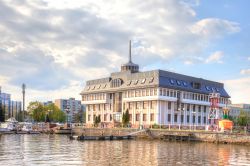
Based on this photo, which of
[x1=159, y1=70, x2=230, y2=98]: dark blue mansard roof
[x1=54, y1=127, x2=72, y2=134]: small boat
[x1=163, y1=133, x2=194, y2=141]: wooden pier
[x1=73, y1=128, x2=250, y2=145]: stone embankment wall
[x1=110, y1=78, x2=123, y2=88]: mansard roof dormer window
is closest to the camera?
[x1=73, y1=128, x2=250, y2=145]: stone embankment wall

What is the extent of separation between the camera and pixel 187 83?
119 metres

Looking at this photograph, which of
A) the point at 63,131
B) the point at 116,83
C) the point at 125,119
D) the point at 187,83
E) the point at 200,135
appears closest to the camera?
the point at 200,135

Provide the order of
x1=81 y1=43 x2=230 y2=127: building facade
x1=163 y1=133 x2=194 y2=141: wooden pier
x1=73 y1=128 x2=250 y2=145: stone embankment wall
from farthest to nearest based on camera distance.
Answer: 1. x1=81 y1=43 x2=230 y2=127: building facade
2. x1=163 y1=133 x2=194 y2=141: wooden pier
3. x1=73 y1=128 x2=250 y2=145: stone embankment wall

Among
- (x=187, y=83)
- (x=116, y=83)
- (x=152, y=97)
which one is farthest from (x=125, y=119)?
(x=187, y=83)

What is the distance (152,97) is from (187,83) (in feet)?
47.2

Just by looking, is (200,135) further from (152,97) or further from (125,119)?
(125,119)

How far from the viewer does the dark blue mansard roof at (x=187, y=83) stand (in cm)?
11144

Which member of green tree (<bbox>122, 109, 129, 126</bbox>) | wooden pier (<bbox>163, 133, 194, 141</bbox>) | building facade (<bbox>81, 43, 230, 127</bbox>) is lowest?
wooden pier (<bbox>163, 133, 194, 141</bbox>)

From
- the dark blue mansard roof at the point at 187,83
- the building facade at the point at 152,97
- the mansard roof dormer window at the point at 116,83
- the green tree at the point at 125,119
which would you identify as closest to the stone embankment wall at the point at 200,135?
the green tree at the point at 125,119

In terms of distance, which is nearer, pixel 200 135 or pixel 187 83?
pixel 200 135

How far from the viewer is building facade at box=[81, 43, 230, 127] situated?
4368 inches

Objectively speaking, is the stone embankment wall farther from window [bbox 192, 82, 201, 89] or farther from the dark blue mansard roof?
window [bbox 192, 82, 201, 89]

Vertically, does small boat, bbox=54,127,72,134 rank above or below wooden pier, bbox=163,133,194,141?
below

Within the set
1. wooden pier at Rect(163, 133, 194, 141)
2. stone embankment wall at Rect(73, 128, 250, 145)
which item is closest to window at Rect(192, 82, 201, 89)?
stone embankment wall at Rect(73, 128, 250, 145)
